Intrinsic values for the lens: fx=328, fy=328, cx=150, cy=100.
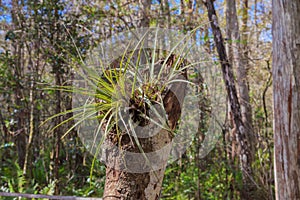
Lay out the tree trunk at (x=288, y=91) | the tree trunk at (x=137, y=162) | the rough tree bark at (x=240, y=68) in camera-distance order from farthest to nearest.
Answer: the rough tree bark at (x=240, y=68)
the tree trunk at (x=288, y=91)
the tree trunk at (x=137, y=162)

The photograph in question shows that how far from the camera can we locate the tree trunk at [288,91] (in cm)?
190

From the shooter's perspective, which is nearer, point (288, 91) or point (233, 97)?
point (288, 91)

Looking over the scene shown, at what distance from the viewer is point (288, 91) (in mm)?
1910

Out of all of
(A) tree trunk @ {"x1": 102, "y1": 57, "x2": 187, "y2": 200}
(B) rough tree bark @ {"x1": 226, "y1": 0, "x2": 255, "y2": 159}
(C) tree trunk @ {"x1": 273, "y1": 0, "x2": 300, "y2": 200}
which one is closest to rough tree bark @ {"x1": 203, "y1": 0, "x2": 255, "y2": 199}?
(B) rough tree bark @ {"x1": 226, "y1": 0, "x2": 255, "y2": 159}

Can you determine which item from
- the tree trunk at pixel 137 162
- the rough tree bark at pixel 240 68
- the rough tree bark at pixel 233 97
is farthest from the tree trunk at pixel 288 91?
the rough tree bark at pixel 240 68

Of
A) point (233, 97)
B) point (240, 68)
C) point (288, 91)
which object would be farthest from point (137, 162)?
point (240, 68)

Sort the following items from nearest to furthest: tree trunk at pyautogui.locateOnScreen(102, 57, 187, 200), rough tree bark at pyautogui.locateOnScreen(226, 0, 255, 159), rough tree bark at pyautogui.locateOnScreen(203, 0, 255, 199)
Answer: tree trunk at pyautogui.locateOnScreen(102, 57, 187, 200)
rough tree bark at pyautogui.locateOnScreen(203, 0, 255, 199)
rough tree bark at pyautogui.locateOnScreen(226, 0, 255, 159)

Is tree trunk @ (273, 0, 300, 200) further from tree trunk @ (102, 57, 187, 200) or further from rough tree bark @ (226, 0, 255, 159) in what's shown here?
rough tree bark @ (226, 0, 255, 159)

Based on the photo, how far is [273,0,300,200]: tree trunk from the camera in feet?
6.23

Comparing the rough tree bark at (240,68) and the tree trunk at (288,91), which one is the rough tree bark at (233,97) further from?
the tree trunk at (288,91)

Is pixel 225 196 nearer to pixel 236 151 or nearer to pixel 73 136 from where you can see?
pixel 236 151

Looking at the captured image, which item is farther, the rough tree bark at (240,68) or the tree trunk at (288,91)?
the rough tree bark at (240,68)

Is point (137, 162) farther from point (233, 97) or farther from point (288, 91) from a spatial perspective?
point (233, 97)

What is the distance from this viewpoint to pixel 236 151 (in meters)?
3.40
